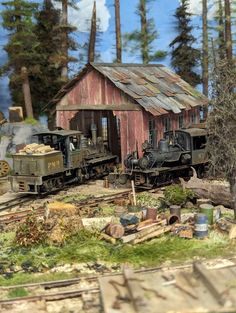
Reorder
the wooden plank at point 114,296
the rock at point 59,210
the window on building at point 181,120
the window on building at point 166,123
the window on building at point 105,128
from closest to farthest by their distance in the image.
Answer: the wooden plank at point 114,296 < the rock at point 59,210 < the window on building at point 166,123 < the window on building at point 181,120 < the window on building at point 105,128

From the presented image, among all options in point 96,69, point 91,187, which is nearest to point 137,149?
→ point 91,187

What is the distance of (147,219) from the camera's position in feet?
48.3

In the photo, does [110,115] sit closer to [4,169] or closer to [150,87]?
[150,87]

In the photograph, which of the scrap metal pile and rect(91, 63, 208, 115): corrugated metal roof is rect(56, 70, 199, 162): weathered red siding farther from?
the scrap metal pile

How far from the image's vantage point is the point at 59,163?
20.6m

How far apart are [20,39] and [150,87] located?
26.2 ft

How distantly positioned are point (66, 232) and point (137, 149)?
9.70m

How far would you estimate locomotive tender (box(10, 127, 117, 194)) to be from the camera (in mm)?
19672

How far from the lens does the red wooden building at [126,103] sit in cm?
2275

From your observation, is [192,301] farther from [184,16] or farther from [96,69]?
[184,16]

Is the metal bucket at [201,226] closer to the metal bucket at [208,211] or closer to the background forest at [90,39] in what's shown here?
the metal bucket at [208,211]

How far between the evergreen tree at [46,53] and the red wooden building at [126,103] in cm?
399

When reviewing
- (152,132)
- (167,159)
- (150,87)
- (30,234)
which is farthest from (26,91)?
(30,234)

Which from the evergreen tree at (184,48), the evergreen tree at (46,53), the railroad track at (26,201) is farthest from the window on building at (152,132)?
the evergreen tree at (184,48)
